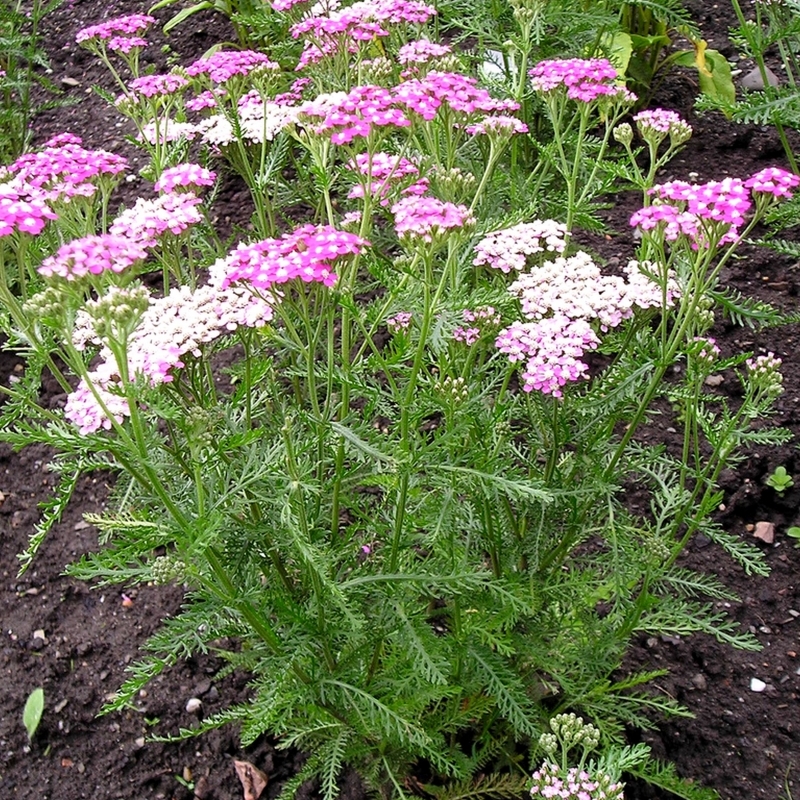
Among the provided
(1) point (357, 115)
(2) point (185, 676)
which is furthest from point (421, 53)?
(2) point (185, 676)

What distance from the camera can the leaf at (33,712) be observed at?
286 cm

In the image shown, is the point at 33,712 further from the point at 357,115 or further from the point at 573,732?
the point at 357,115

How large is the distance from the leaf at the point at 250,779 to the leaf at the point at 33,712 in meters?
0.66

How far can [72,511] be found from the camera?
3.53 meters

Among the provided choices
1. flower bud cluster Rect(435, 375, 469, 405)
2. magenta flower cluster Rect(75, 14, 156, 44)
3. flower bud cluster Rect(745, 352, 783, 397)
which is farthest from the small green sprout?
magenta flower cluster Rect(75, 14, 156, 44)

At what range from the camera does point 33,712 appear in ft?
9.46

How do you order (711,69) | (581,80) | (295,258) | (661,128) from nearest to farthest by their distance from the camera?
(295,258), (661,128), (581,80), (711,69)

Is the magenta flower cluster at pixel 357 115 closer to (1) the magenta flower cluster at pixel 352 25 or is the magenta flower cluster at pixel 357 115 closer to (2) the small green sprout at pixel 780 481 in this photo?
(1) the magenta flower cluster at pixel 352 25

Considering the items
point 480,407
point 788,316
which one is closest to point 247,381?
point 480,407

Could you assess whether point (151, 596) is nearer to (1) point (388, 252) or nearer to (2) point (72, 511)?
(2) point (72, 511)

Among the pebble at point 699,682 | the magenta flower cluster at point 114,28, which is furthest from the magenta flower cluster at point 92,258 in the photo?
the pebble at point 699,682

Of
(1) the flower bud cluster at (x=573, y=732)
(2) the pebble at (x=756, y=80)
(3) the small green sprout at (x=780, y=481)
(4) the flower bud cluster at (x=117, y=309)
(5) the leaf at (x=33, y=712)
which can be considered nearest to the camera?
(4) the flower bud cluster at (x=117, y=309)

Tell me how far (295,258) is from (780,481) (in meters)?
2.23

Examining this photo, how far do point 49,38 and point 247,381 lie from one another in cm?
482
